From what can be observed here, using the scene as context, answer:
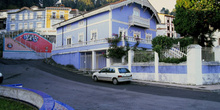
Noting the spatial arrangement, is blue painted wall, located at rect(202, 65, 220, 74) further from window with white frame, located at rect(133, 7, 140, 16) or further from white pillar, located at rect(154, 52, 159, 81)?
window with white frame, located at rect(133, 7, 140, 16)

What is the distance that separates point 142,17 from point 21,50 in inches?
917

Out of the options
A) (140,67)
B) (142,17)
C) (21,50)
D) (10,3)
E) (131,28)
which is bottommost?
(140,67)

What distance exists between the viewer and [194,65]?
44.3 ft

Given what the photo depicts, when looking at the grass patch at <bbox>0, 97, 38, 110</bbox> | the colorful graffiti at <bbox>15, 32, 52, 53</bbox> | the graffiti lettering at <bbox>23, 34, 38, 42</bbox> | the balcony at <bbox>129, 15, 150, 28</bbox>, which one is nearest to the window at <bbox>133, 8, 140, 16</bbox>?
the balcony at <bbox>129, 15, 150, 28</bbox>

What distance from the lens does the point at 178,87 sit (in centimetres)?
1310

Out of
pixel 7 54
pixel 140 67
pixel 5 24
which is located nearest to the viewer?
pixel 140 67

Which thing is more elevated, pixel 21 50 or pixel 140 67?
pixel 21 50

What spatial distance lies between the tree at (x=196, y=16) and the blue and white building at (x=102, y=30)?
4.79 meters

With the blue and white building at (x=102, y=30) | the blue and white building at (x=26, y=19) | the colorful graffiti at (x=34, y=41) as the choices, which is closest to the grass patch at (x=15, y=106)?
the blue and white building at (x=102, y=30)

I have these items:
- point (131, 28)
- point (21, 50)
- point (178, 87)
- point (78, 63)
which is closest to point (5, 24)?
point (21, 50)

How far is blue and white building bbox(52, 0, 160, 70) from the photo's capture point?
22469 mm

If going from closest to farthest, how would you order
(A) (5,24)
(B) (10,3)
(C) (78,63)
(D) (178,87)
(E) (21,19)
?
(D) (178,87)
(C) (78,63)
(E) (21,19)
(A) (5,24)
(B) (10,3)

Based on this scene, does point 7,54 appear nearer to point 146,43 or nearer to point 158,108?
point 146,43

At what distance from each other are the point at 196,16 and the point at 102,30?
11.2m
